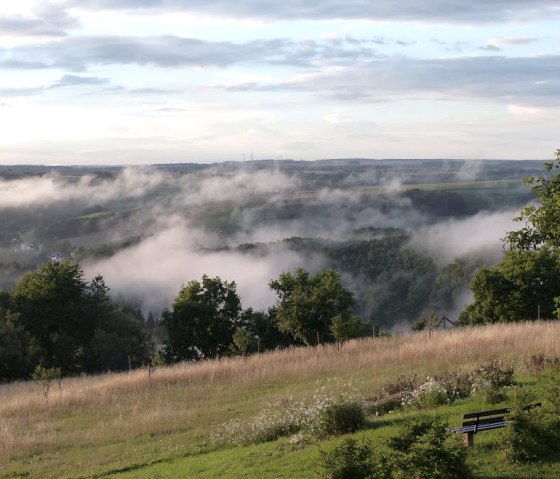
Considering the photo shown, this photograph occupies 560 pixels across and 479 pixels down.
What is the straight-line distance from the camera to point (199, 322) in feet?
151

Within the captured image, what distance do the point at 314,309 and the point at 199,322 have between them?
8660mm

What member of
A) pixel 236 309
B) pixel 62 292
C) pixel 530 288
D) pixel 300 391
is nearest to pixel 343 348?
pixel 300 391

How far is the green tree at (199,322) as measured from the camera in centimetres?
4591

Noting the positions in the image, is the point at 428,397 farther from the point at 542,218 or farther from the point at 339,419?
the point at 542,218

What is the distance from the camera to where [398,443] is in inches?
446

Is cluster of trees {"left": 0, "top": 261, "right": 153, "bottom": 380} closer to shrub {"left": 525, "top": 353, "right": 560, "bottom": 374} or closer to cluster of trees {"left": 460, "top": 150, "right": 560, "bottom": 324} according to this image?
cluster of trees {"left": 460, "top": 150, "right": 560, "bottom": 324}

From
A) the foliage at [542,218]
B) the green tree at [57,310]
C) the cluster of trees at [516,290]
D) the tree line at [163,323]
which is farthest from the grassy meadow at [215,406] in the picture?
the green tree at [57,310]

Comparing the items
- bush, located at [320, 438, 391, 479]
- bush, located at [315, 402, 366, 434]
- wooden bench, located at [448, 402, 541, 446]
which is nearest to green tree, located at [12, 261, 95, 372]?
bush, located at [315, 402, 366, 434]

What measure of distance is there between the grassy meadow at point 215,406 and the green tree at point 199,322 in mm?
14980

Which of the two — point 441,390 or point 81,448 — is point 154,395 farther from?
point 441,390

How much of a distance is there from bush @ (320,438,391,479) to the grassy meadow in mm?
1900

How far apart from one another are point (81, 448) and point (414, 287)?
150 m

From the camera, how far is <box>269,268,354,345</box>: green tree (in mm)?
41469

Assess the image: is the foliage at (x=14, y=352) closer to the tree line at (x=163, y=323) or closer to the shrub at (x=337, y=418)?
the tree line at (x=163, y=323)
